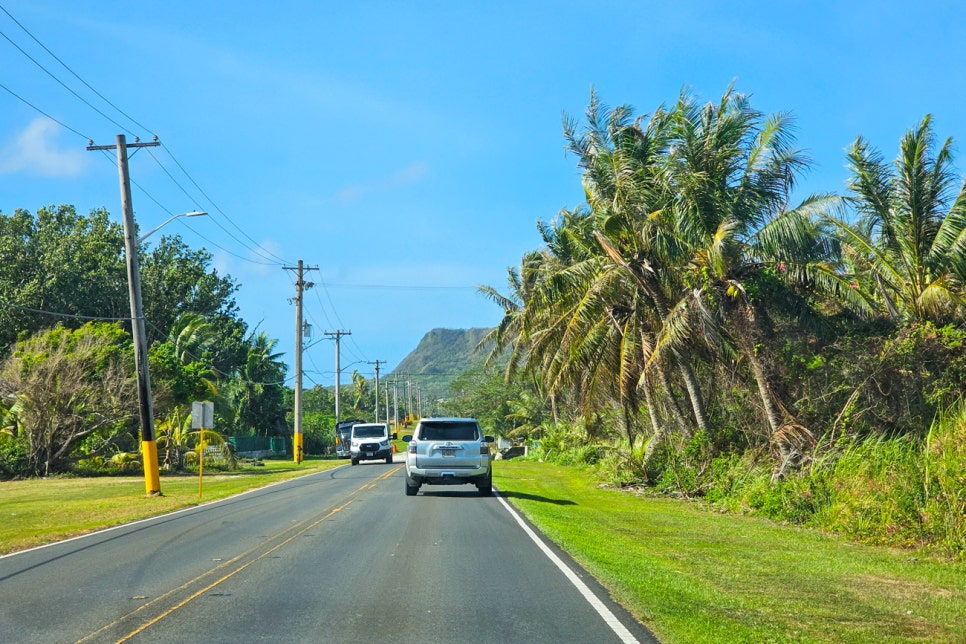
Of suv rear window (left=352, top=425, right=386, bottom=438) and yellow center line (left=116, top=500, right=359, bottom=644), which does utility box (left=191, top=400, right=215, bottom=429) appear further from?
suv rear window (left=352, top=425, right=386, bottom=438)

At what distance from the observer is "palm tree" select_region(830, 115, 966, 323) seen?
21.3 meters

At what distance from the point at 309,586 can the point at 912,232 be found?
17.5m

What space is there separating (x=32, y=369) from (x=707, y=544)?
29.0 m

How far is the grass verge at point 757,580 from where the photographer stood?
852cm

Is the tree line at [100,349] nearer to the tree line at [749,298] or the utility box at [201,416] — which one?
the utility box at [201,416]

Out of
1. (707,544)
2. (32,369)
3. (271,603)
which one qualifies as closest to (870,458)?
(707,544)

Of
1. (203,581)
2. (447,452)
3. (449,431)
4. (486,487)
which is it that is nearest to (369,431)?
(486,487)

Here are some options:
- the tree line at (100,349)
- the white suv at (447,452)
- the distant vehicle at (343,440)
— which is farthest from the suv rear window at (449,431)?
the distant vehicle at (343,440)

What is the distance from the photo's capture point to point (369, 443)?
5041 centimetres

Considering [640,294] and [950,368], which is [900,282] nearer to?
[950,368]

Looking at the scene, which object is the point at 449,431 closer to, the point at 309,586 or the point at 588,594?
the point at 309,586

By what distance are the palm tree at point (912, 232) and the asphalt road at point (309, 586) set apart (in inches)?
437

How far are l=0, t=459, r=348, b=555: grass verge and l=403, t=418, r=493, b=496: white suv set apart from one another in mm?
5740

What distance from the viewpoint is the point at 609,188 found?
95.9ft
